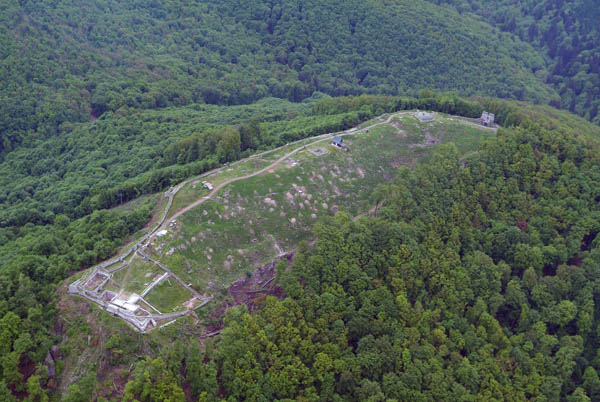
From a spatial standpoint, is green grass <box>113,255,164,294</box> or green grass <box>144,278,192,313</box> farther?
green grass <box>113,255,164,294</box>

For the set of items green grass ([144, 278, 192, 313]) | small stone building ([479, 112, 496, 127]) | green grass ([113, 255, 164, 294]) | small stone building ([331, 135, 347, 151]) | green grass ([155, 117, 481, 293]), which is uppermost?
small stone building ([479, 112, 496, 127])

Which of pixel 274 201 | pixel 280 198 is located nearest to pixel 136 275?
Result: pixel 274 201

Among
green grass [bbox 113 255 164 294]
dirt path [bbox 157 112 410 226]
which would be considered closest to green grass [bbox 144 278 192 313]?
green grass [bbox 113 255 164 294]

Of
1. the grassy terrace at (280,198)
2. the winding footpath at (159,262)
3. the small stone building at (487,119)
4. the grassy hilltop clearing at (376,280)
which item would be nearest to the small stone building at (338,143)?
the grassy terrace at (280,198)

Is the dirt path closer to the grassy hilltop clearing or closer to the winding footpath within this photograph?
the winding footpath

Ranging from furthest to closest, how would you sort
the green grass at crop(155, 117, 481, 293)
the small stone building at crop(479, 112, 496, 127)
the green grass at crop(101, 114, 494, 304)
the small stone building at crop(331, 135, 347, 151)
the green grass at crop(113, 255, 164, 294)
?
the small stone building at crop(479, 112, 496, 127)
the small stone building at crop(331, 135, 347, 151)
the green grass at crop(155, 117, 481, 293)
the green grass at crop(101, 114, 494, 304)
the green grass at crop(113, 255, 164, 294)

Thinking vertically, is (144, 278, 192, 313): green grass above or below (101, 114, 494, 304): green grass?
below

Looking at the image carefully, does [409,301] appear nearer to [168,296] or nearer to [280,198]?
[280,198]
